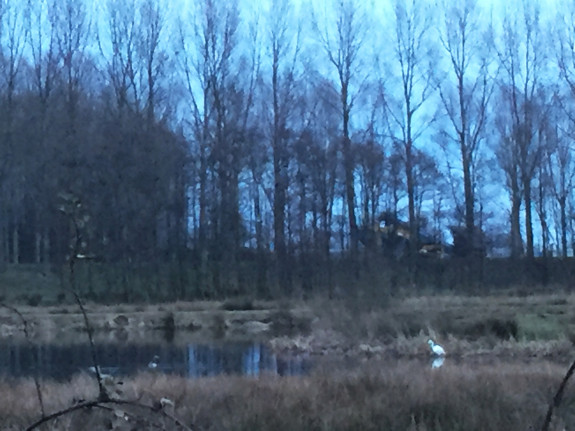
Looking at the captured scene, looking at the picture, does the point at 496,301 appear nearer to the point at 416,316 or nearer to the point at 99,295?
the point at 416,316

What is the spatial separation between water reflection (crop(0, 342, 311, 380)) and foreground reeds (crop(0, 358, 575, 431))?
5403mm

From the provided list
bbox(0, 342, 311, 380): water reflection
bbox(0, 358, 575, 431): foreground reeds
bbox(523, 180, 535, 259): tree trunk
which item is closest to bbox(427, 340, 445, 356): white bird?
bbox(0, 342, 311, 380): water reflection

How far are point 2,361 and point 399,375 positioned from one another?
13.6m

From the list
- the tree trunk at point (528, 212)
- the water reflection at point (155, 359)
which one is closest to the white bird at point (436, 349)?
the water reflection at point (155, 359)

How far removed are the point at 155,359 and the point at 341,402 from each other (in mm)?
7655

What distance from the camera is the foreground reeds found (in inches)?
400

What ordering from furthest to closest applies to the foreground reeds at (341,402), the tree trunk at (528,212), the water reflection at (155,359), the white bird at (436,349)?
the tree trunk at (528,212)
the white bird at (436,349)
the water reflection at (155,359)
the foreground reeds at (341,402)

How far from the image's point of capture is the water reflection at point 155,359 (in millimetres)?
19094

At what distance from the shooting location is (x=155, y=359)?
59.0 ft

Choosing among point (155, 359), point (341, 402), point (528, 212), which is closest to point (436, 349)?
point (155, 359)

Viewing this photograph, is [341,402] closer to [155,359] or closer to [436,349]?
[155,359]

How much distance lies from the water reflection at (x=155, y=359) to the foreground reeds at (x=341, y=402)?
17.7ft

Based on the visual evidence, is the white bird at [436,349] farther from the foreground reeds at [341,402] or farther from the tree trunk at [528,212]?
the tree trunk at [528,212]

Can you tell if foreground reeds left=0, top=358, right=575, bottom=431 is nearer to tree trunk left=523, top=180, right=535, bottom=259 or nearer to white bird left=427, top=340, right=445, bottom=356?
white bird left=427, top=340, right=445, bottom=356
